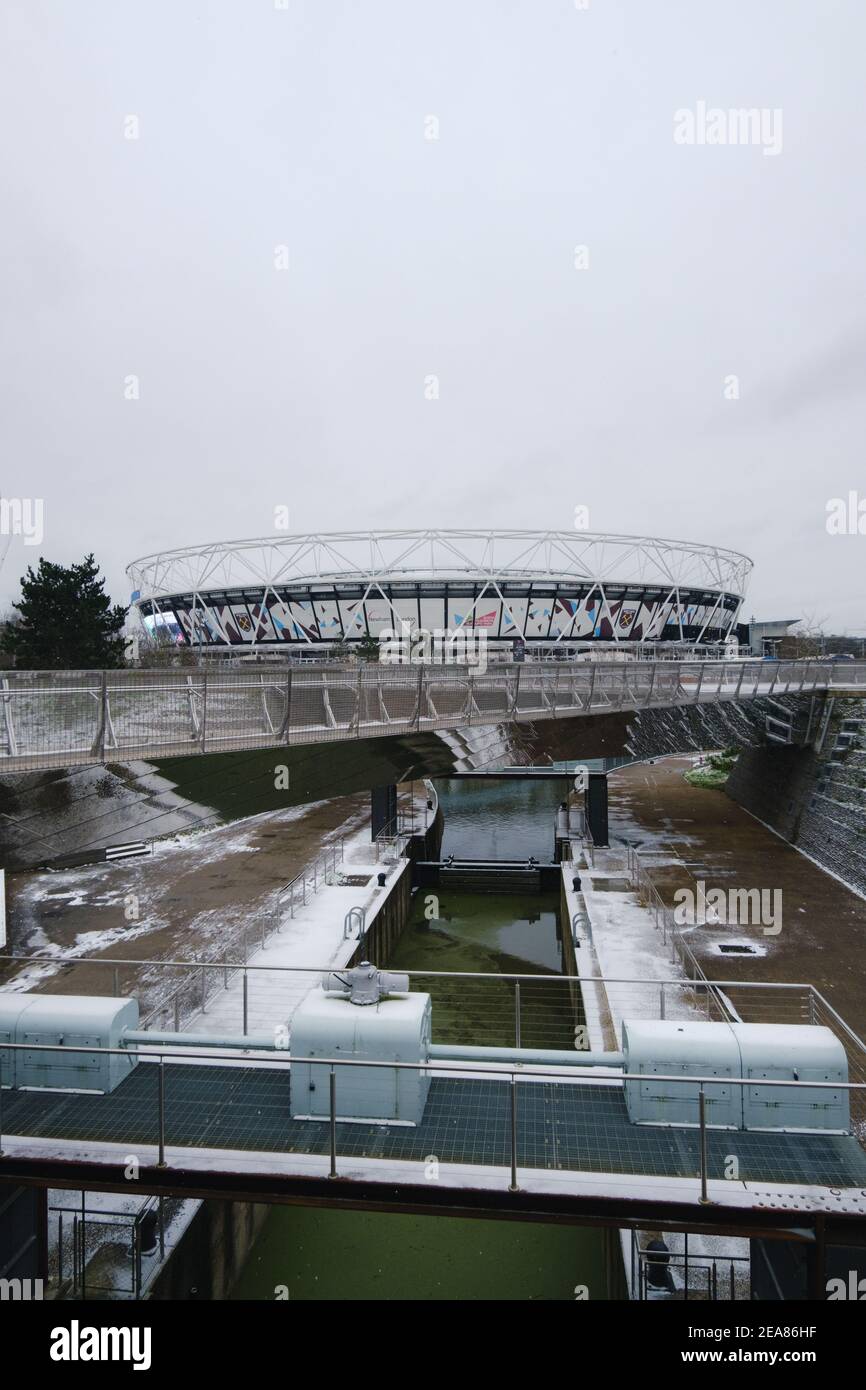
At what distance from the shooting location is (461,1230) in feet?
33.0

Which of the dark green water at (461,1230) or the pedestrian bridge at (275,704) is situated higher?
the pedestrian bridge at (275,704)

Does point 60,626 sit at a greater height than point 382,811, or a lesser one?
greater

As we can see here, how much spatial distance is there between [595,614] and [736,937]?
6103 centimetres

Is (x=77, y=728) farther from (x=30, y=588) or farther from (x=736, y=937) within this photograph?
(x=30, y=588)

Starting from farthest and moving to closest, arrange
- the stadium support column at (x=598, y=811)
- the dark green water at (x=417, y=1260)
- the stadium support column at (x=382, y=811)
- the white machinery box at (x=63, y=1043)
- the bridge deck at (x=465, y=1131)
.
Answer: the stadium support column at (x=382, y=811)
the stadium support column at (x=598, y=811)
the dark green water at (x=417, y=1260)
the white machinery box at (x=63, y=1043)
the bridge deck at (x=465, y=1131)

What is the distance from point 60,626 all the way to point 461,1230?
2715 cm

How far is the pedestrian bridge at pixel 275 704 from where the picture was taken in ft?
30.3

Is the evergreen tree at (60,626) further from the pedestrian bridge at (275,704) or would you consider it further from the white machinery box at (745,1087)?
the white machinery box at (745,1087)

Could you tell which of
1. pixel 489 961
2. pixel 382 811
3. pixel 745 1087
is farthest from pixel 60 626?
pixel 745 1087

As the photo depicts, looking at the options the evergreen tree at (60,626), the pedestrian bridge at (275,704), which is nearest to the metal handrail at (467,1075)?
the pedestrian bridge at (275,704)

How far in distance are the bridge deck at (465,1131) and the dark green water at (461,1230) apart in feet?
4.38

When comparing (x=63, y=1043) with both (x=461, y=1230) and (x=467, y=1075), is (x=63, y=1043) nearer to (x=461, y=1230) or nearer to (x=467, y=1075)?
(x=467, y=1075)

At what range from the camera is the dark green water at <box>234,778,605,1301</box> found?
9.13 m
